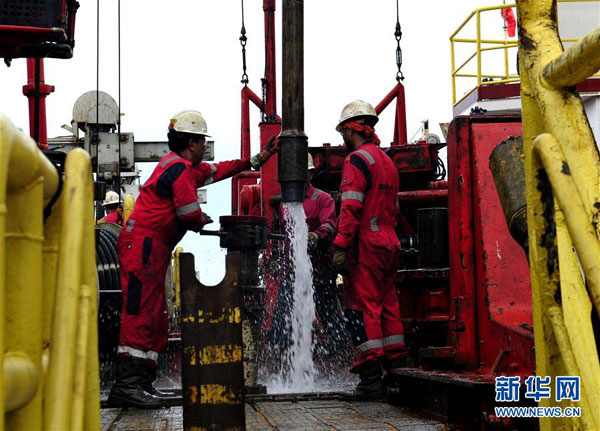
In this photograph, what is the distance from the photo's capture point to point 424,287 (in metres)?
6.30

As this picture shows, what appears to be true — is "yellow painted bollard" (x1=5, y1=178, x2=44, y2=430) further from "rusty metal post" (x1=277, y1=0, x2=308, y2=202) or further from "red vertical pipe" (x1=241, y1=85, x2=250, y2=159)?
"red vertical pipe" (x1=241, y1=85, x2=250, y2=159)

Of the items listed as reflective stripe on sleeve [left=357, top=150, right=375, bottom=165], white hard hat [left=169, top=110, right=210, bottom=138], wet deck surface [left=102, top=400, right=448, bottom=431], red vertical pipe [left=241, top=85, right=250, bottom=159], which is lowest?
wet deck surface [left=102, top=400, right=448, bottom=431]

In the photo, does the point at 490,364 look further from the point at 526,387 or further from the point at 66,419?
the point at 66,419

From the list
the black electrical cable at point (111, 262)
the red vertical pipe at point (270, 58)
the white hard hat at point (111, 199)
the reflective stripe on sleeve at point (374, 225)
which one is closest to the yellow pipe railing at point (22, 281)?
the reflective stripe on sleeve at point (374, 225)

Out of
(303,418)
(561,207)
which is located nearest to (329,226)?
(303,418)

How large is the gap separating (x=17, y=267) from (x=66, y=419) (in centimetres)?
29

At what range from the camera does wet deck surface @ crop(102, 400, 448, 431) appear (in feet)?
13.9

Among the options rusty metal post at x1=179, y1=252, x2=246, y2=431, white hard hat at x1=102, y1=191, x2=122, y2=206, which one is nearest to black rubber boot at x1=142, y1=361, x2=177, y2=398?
rusty metal post at x1=179, y1=252, x2=246, y2=431

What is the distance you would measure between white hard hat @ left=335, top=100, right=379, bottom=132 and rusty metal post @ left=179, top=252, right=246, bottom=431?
9.30 feet

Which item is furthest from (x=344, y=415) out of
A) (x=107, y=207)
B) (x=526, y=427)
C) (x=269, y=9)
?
(x=107, y=207)

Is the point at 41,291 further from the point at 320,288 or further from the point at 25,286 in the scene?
the point at 320,288

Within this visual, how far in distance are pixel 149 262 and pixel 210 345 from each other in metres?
1.98

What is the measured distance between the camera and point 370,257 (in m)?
6.05

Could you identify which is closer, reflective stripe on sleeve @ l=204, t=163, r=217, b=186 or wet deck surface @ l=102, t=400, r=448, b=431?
wet deck surface @ l=102, t=400, r=448, b=431
